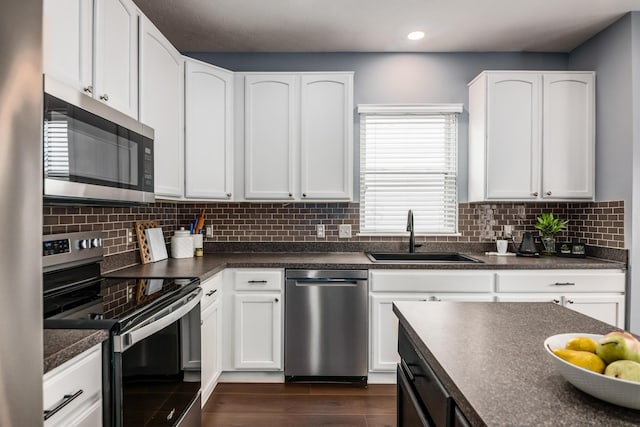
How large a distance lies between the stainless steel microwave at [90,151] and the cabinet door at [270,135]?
1.09 meters

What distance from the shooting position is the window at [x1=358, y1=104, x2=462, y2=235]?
340 centimetres

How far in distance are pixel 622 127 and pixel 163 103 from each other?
318 cm

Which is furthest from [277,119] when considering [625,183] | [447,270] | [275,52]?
[625,183]

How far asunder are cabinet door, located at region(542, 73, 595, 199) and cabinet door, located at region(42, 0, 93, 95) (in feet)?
10.1

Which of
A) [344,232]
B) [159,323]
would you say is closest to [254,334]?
[344,232]

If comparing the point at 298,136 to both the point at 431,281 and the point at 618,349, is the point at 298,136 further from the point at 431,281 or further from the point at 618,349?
the point at 618,349

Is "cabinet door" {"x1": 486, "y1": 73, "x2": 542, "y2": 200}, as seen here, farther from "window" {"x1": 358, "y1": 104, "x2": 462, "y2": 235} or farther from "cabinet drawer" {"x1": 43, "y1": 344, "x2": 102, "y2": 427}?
"cabinet drawer" {"x1": 43, "y1": 344, "x2": 102, "y2": 427}

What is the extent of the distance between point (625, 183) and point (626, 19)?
1163 millimetres

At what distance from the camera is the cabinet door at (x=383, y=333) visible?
9.15 feet

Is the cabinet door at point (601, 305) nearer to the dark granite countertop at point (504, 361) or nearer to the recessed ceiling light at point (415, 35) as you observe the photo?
the dark granite countertop at point (504, 361)

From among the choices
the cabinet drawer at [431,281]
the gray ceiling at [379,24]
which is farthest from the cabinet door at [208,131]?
the cabinet drawer at [431,281]

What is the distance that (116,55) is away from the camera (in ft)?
6.36

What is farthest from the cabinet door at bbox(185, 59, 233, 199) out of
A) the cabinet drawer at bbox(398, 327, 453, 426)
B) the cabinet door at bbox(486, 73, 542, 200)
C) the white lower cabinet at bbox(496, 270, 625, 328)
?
the white lower cabinet at bbox(496, 270, 625, 328)

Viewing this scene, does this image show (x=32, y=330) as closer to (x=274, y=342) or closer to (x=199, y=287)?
(x=199, y=287)
